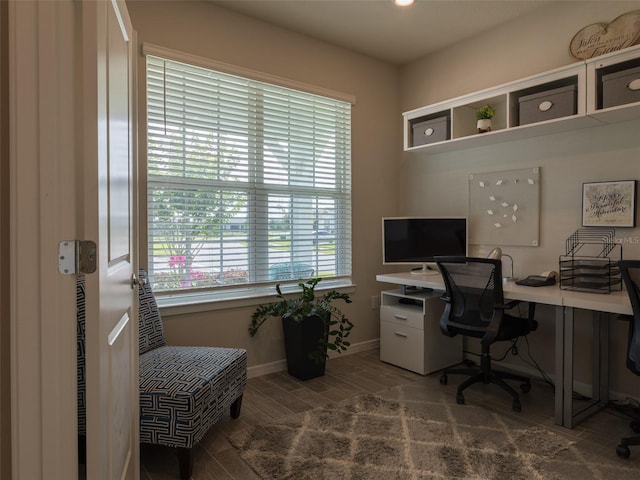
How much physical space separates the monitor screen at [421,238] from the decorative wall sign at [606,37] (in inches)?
55.9

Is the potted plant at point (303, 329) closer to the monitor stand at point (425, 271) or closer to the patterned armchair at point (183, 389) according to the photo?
the patterned armchair at point (183, 389)

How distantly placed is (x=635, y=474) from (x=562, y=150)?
2058 mm

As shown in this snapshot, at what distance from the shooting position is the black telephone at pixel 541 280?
2.81 metres

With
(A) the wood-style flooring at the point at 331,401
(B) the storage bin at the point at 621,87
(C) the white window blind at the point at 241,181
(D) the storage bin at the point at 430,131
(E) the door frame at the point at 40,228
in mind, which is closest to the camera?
(E) the door frame at the point at 40,228

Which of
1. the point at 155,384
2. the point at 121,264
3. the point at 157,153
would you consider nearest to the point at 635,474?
the point at 155,384

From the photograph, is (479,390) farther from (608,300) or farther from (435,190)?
(435,190)

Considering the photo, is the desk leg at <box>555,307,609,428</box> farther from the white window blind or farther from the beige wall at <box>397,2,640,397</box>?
the white window blind

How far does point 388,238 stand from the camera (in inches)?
139

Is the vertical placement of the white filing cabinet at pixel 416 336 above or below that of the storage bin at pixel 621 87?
below

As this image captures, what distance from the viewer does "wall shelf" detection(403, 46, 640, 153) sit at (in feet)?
8.21

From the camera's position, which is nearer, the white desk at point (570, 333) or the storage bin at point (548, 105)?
the white desk at point (570, 333)

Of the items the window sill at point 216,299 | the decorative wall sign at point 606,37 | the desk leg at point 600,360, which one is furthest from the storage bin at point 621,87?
the window sill at point 216,299

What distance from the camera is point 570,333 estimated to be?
2391 mm

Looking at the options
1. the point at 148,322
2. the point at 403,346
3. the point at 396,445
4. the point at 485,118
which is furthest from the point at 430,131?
the point at 148,322
